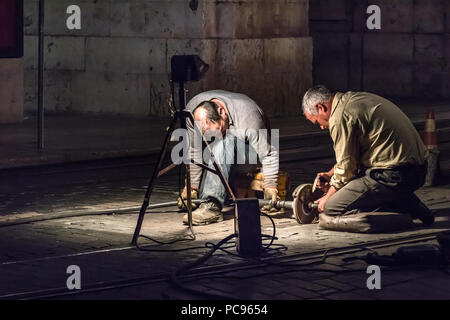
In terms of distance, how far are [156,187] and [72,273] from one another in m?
5.02

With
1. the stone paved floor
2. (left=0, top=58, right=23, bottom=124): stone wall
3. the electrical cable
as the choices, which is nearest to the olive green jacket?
the stone paved floor

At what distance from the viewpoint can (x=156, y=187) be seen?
13164 millimetres

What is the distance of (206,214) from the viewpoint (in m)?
10.5

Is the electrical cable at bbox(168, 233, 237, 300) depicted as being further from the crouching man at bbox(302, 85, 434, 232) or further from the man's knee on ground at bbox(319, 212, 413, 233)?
the crouching man at bbox(302, 85, 434, 232)

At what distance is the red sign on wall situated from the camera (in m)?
17.4

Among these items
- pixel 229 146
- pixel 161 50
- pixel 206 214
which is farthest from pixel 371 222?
pixel 161 50

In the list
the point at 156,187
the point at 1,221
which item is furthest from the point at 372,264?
the point at 156,187

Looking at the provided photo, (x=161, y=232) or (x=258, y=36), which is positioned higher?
(x=258, y=36)

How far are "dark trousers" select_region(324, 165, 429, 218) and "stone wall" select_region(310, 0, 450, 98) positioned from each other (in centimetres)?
1663

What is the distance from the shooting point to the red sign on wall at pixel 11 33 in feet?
57.1

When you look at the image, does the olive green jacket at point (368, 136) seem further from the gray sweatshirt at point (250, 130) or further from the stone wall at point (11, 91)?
the stone wall at point (11, 91)

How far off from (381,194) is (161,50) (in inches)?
494

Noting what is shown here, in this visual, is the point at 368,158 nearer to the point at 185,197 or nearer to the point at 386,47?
the point at 185,197

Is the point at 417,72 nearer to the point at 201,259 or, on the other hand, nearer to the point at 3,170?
the point at 3,170
